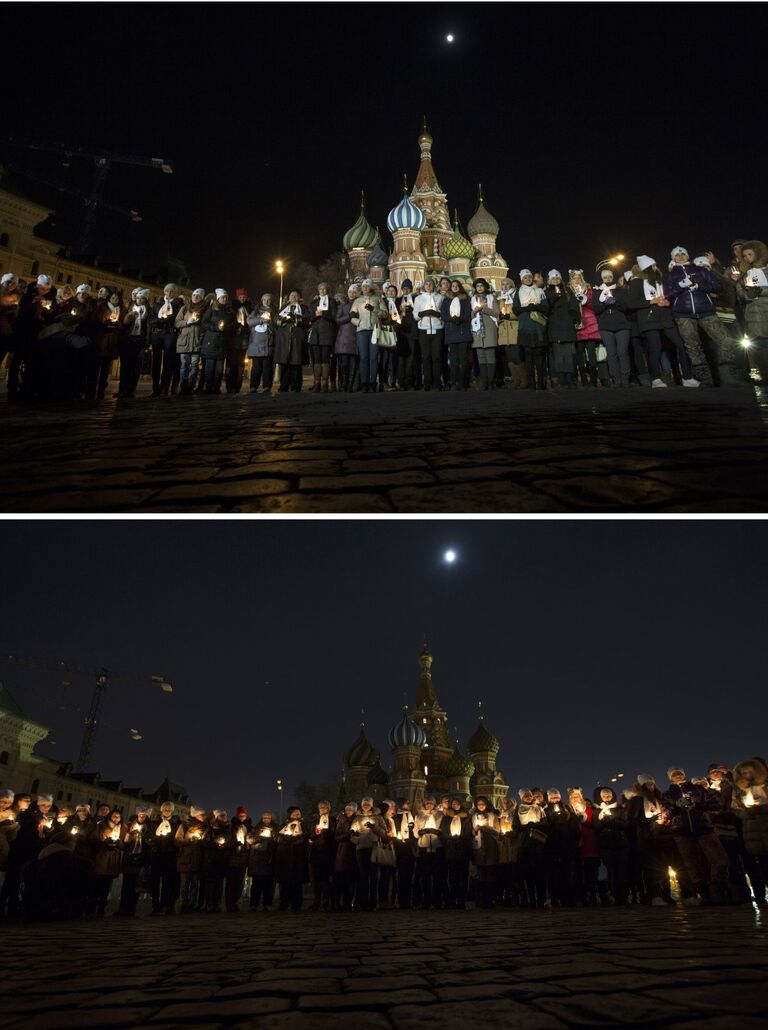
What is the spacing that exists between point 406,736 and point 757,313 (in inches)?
1777

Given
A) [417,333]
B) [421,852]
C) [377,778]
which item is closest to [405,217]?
[377,778]

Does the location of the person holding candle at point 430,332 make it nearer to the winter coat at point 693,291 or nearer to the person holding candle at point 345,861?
the winter coat at point 693,291

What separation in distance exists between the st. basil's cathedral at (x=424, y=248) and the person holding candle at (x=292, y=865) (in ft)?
205

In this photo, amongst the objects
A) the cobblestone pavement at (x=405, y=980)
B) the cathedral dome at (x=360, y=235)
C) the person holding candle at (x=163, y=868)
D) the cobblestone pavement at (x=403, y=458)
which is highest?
the cathedral dome at (x=360, y=235)

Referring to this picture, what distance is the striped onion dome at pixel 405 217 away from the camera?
70.1 metres

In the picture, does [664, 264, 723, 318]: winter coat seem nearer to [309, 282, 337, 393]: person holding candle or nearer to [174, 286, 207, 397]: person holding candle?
[309, 282, 337, 393]: person holding candle

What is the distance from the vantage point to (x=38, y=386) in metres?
10.1

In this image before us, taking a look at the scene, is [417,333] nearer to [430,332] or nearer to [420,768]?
[430,332]

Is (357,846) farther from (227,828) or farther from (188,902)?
(188,902)

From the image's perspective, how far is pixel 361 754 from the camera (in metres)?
48.3

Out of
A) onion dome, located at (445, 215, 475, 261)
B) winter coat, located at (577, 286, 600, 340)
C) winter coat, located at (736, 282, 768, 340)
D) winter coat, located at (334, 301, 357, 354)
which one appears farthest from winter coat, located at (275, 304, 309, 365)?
onion dome, located at (445, 215, 475, 261)

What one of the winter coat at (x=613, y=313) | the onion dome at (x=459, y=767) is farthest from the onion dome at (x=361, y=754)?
the winter coat at (x=613, y=313)

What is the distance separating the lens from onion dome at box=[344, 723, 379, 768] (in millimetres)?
48094

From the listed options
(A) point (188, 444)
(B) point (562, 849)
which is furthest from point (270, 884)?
(A) point (188, 444)
